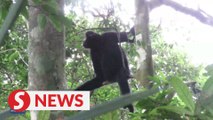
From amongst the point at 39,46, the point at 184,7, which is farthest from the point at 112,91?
the point at 39,46

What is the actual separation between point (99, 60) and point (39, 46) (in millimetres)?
570

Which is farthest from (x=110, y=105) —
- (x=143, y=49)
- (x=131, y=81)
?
(x=131, y=81)

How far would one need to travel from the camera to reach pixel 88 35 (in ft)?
5.74

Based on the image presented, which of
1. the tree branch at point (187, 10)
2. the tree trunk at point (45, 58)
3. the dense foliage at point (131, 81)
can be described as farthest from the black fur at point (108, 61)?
the tree branch at point (187, 10)

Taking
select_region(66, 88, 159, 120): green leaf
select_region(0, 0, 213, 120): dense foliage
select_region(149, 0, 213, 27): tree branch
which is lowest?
select_region(0, 0, 213, 120): dense foliage

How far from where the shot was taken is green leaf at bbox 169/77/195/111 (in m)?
0.62

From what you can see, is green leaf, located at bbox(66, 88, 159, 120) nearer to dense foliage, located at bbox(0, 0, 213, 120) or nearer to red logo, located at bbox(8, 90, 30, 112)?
dense foliage, located at bbox(0, 0, 213, 120)

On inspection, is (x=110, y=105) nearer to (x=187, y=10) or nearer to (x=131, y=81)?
(x=131, y=81)

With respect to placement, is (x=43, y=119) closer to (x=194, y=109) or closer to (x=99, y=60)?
(x=194, y=109)

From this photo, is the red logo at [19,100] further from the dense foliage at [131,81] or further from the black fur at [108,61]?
the black fur at [108,61]

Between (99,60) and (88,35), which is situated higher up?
(88,35)

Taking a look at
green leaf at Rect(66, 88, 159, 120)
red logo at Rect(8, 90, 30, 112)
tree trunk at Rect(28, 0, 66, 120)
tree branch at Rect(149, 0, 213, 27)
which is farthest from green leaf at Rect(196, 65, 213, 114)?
tree branch at Rect(149, 0, 213, 27)

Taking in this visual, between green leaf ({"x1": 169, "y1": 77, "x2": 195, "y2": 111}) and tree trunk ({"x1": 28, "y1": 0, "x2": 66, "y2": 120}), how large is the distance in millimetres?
600

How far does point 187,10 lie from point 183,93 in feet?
11.0
